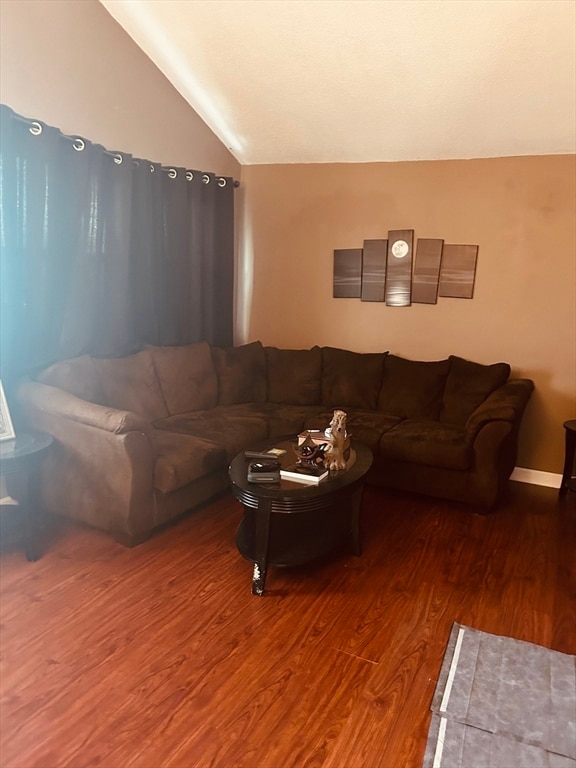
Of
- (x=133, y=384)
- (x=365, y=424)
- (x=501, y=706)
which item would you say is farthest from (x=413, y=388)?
(x=501, y=706)

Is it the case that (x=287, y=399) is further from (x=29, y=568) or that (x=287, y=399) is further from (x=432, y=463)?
(x=29, y=568)

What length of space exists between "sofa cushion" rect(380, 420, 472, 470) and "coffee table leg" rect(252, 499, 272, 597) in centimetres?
139

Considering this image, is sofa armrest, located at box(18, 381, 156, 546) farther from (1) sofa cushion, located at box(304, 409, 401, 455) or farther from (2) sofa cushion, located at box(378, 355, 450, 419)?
(2) sofa cushion, located at box(378, 355, 450, 419)

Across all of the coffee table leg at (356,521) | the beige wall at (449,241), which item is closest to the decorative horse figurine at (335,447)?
the coffee table leg at (356,521)

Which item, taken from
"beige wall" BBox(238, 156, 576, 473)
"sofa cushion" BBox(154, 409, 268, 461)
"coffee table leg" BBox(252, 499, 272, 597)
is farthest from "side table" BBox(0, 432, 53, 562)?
"beige wall" BBox(238, 156, 576, 473)

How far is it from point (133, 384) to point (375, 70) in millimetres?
2487

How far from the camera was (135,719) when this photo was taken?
185 cm

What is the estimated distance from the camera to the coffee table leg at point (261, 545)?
2.52 metres

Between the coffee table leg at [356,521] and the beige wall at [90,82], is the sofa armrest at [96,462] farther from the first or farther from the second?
the beige wall at [90,82]

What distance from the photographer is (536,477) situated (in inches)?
162

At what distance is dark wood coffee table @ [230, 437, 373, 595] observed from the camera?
2.52 metres

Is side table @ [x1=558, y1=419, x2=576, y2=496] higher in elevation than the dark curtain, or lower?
lower

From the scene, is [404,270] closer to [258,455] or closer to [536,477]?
[536,477]

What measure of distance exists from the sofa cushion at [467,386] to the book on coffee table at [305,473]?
1579 millimetres
